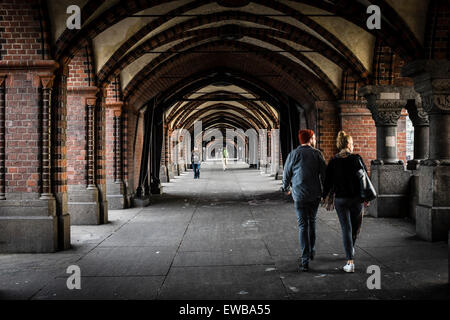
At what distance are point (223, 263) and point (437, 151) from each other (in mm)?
4162

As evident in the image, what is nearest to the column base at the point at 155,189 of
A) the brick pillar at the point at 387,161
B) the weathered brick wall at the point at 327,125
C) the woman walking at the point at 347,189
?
the weathered brick wall at the point at 327,125

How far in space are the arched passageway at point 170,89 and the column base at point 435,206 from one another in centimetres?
2

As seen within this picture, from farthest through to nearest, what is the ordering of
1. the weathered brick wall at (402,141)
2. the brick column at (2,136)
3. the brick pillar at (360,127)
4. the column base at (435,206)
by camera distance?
the weathered brick wall at (402,141), the brick pillar at (360,127), the column base at (435,206), the brick column at (2,136)

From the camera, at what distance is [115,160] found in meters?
11.3

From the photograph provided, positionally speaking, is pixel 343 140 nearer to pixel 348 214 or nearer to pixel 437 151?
pixel 348 214

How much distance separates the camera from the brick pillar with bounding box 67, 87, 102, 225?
8.83 metres

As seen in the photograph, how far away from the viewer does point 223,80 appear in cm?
1733

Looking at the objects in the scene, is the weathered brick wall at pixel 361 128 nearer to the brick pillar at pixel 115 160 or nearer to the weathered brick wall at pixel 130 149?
the weathered brick wall at pixel 130 149

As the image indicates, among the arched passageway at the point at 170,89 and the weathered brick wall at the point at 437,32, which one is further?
the weathered brick wall at the point at 437,32

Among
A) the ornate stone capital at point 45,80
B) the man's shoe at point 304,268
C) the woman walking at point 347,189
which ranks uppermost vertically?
the ornate stone capital at point 45,80

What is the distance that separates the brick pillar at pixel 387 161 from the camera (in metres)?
9.05

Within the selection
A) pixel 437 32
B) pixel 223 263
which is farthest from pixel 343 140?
pixel 437 32

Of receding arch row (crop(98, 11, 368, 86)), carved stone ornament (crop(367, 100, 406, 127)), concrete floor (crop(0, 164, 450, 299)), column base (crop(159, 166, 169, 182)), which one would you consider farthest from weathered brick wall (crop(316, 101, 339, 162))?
column base (crop(159, 166, 169, 182))
